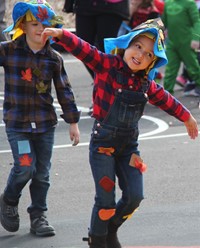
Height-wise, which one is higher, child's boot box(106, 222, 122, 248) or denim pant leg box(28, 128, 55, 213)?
denim pant leg box(28, 128, 55, 213)

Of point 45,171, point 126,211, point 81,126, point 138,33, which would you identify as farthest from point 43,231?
point 81,126

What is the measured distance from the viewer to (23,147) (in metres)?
5.82

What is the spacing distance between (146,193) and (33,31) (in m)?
2.02

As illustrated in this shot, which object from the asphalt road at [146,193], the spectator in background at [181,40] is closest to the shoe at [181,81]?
the spectator in background at [181,40]

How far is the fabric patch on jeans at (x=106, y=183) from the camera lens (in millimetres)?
5336

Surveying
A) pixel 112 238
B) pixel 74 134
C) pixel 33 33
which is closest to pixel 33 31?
pixel 33 33

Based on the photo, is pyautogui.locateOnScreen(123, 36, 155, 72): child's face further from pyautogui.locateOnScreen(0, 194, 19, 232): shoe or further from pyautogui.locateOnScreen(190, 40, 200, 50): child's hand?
pyautogui.locateOnScreen(190, 40, 200, 50): child's hand

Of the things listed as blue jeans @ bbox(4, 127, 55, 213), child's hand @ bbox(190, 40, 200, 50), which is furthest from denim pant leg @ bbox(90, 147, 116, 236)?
child's hand @ bbox(190, 40, 200, 50)

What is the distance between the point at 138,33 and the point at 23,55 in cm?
96

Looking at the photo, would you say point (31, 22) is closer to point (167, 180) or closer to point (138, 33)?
point (138, 33)

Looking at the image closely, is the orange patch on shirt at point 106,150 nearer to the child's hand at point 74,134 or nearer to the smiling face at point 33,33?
the child's hand at point 74,134

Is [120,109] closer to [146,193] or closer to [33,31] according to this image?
[33,31]

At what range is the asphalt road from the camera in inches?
237

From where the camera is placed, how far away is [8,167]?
311 inches
